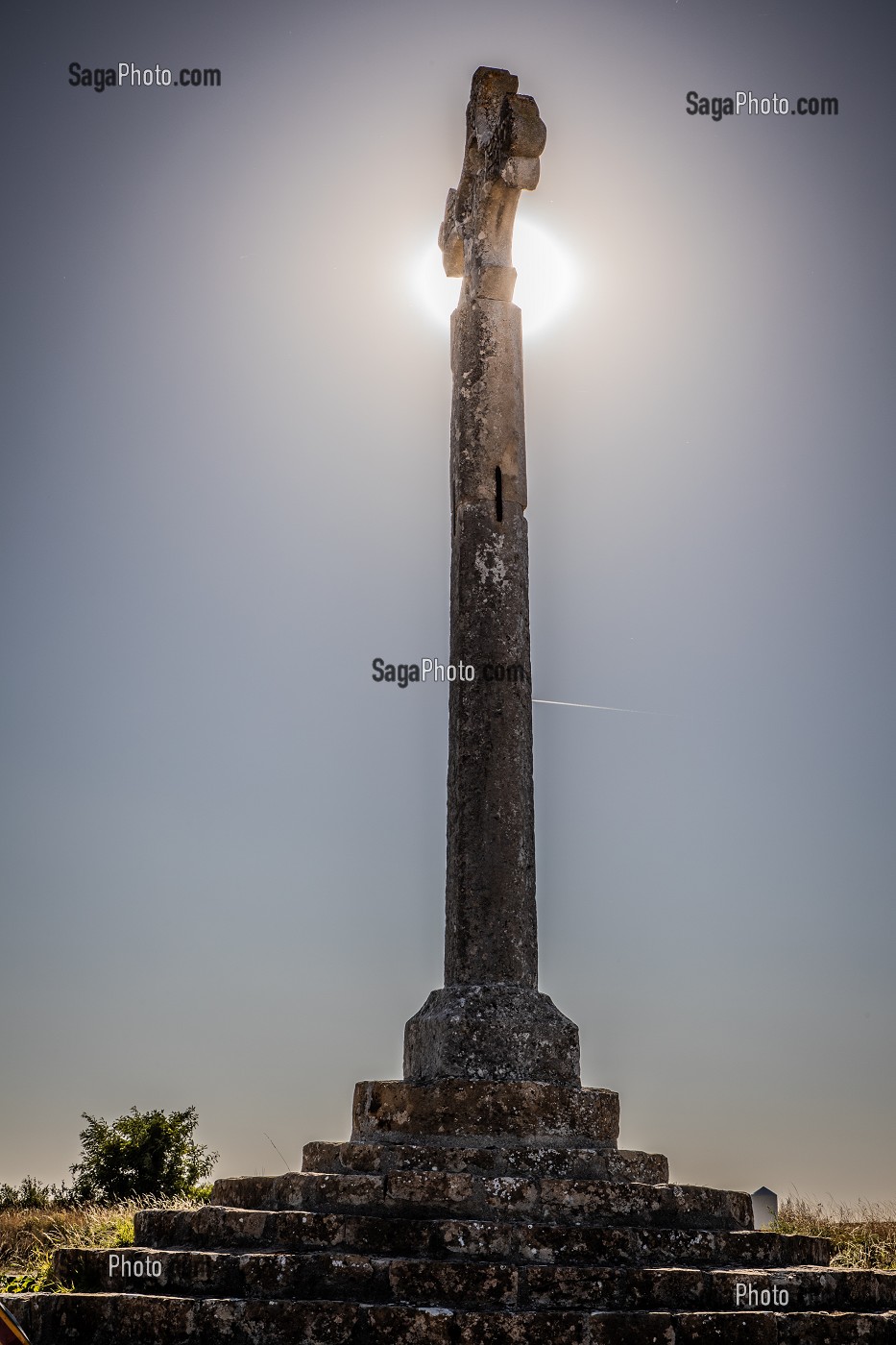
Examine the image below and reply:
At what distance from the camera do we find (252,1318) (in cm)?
573

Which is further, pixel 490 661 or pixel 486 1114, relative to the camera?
pixel 490 661

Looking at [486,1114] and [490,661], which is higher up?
[490,661]

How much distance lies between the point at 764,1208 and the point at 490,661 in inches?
317

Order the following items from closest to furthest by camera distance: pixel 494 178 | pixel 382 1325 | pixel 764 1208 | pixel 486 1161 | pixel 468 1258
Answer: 1. pixel 382 1325
2. pixel 468 1258
3. pixel 486 1161
4. pixel 494 178
5. pixel 764 1208

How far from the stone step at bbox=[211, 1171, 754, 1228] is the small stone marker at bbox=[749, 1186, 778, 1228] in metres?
3.47

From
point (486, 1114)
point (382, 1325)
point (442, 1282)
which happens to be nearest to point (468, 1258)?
point (442, 1282)

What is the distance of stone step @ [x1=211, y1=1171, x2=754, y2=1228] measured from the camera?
6.51 metres

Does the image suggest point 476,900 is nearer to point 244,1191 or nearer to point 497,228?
point 244,1191

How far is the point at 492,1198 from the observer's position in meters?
6.52

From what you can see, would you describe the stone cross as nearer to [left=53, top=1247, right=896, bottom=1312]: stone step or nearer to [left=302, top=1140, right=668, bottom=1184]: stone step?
[left=302, top=1140, right=668, bottom=1184]: stone step

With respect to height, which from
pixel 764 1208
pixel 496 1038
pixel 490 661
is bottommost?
pixel 764 1208

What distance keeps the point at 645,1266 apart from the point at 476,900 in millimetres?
2519

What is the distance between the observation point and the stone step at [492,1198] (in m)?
6.51

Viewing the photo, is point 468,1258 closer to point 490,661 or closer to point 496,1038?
point 496,1038
